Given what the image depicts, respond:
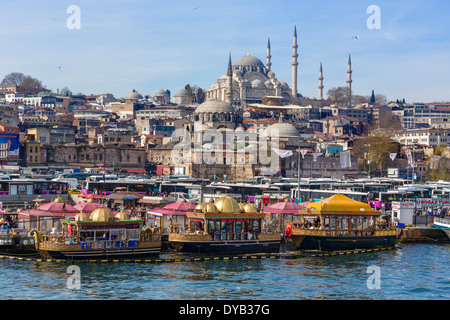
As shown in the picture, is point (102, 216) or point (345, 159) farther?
point (345, 159)

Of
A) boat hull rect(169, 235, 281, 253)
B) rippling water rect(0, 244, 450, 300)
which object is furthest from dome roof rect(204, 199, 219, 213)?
rippling water rect(0, 244, 450, 300)

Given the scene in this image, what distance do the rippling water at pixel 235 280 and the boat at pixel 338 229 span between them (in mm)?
1839

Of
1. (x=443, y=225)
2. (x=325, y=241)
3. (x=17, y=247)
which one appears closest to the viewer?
(x=17, y=247)

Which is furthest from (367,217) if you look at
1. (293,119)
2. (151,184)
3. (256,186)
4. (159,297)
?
(293,119)

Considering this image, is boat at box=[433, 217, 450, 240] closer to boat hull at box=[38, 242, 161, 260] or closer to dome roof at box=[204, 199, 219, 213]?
dome roof at box=[204, 199, 219, 213]

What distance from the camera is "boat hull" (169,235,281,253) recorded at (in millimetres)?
26016

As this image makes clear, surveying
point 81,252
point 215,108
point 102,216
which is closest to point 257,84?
point 215,108

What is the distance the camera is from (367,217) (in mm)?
29312

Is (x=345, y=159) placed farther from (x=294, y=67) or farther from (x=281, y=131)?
(x=294, y=67)

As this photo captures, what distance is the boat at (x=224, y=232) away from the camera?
26059 millimetres

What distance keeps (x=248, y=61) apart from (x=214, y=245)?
345ft

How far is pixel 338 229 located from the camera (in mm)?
28359
